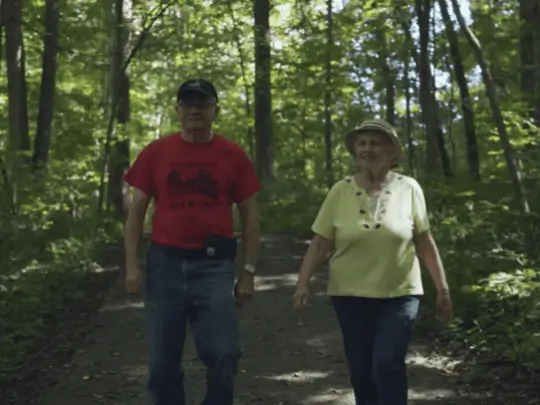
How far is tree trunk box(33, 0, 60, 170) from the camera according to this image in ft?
46.1

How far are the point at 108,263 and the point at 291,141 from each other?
60.0 feet

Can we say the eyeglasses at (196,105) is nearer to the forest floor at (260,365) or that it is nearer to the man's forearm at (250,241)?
the man's forearm at (250,241)

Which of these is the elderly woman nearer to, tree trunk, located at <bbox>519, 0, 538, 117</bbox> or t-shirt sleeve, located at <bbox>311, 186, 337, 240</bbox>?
t-shirt sleeve, located at <bbox>311, 186, 337, 240</bbox>

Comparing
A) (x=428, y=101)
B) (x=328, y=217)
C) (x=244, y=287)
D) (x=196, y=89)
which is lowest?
(x=244, y=287)

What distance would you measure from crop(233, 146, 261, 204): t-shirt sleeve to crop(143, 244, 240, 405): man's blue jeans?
0.43 metres

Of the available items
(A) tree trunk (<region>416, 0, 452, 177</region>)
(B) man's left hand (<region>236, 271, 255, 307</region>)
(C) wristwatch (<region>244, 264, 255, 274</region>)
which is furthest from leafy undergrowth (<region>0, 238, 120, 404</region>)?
(A) tree trunk (<region>416, 0, 452, 177</region>)

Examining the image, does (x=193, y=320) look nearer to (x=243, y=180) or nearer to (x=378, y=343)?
(x=243, y=180)

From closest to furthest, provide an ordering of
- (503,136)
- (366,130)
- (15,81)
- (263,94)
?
(366,130)
(503,136)
(15,81)
(263,94)

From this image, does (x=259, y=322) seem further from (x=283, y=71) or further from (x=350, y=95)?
(x=350, y=95)

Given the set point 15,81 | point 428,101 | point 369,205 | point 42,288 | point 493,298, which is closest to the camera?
point 369,205

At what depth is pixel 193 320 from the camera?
4.64 m

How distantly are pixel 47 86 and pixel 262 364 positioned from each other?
9.03 meters

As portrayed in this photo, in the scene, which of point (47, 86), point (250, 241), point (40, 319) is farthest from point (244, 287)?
point (47, 86)

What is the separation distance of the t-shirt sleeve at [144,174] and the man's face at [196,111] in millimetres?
259
